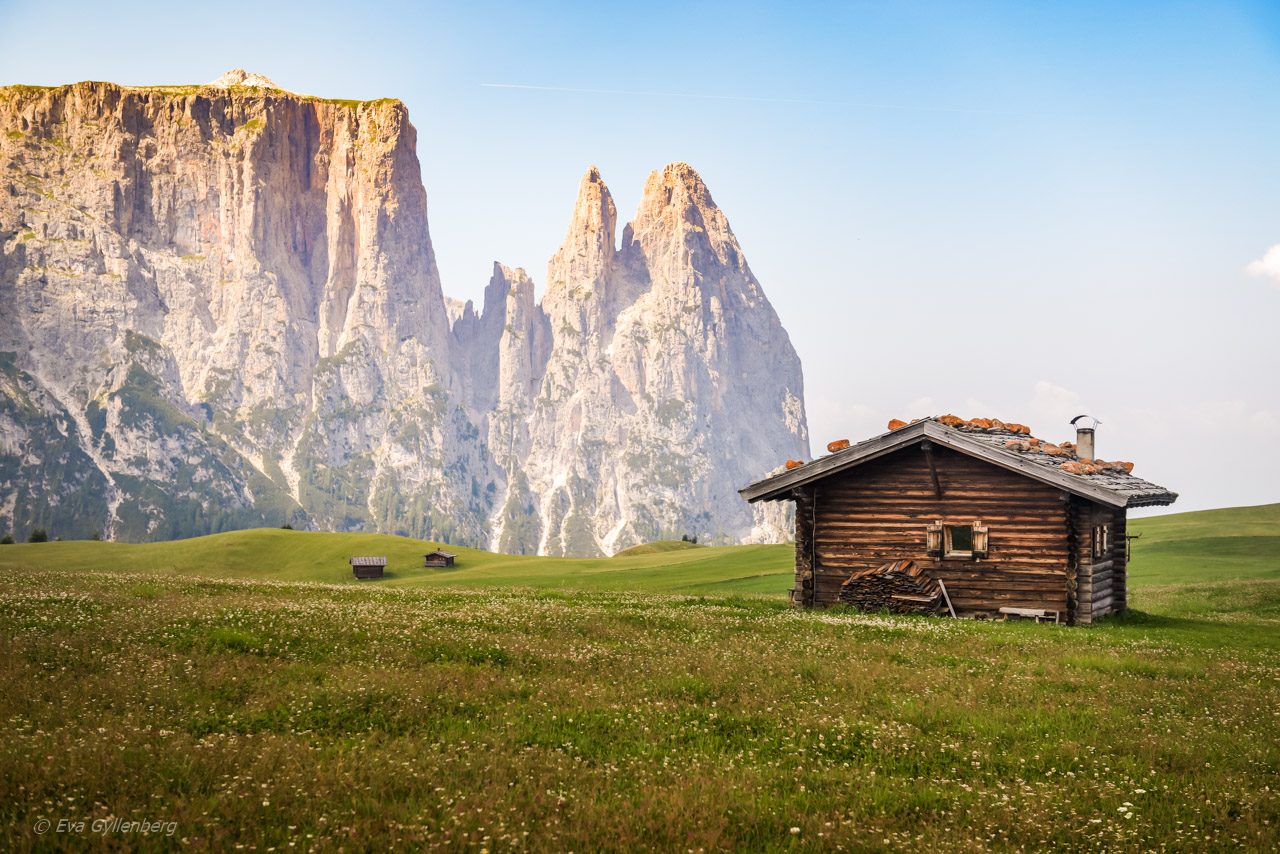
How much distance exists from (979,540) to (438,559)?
57.2 m

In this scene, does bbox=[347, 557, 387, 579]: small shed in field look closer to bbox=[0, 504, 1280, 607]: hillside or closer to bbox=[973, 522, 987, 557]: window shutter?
bbox=[0, 504, 1280, 607]: hillside

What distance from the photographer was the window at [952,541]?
3056 centimetres

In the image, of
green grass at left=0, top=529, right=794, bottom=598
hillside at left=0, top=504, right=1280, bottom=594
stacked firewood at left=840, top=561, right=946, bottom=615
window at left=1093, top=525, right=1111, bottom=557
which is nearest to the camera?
stacked firewood at left=840, top=561, right=946, bottom=615

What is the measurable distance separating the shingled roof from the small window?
248 centimetres

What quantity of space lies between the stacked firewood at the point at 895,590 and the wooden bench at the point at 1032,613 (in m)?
1.80

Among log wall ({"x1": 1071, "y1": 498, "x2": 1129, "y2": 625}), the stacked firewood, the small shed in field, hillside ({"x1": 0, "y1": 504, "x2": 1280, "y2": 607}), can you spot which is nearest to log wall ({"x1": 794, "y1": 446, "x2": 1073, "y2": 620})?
log wall ({"x1": 1071, "y1": 498, "x2": 1129, "y2": 625})

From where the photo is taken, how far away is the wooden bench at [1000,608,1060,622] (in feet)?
97.2

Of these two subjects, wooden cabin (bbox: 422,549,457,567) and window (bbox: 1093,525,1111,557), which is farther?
wooden cabin (bbox: 422,549,457,567)

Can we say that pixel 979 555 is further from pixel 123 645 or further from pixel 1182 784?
pixel 123 645

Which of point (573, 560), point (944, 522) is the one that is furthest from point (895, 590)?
point (573, 560)

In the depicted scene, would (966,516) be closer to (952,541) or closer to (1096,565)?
(952,541)

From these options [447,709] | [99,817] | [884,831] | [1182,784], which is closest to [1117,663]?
[1182,784]

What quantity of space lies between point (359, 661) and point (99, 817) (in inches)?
267

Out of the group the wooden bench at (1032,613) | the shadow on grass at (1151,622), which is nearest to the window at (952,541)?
the wooden bench at (1032,613)
